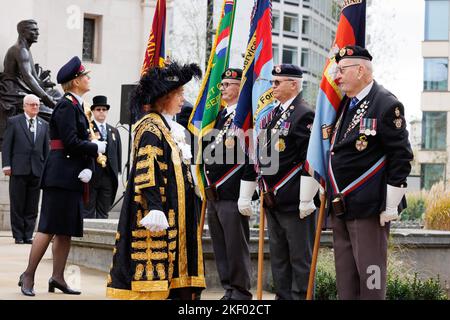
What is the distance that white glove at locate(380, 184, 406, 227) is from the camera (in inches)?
269

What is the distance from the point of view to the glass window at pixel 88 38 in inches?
811

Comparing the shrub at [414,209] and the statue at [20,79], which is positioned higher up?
the statue at [20,79]

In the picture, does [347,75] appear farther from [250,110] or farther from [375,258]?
[250,110]

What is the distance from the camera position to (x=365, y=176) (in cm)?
701

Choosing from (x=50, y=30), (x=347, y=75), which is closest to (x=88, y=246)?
(x=347, y=75)

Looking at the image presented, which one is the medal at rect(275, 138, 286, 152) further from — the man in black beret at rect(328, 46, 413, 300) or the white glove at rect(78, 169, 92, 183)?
the white glove at rect(78, 169, 92, 183)

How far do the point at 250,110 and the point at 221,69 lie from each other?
1.07 m

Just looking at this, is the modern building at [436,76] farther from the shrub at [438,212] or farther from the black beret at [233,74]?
the black beret at [233,74]

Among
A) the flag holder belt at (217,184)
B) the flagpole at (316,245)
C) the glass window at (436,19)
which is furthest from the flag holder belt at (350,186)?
the glass window at (436,19)

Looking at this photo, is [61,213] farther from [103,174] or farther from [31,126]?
[103,174]

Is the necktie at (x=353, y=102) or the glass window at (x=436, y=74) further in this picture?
the glass window at (x=436, y=74)

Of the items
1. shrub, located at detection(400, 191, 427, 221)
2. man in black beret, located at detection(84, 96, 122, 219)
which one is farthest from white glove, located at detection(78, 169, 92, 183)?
shrub, located at detection(400, 191, 427, 221)

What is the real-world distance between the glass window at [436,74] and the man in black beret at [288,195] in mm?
55495

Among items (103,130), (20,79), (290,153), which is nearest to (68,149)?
(290,153)
